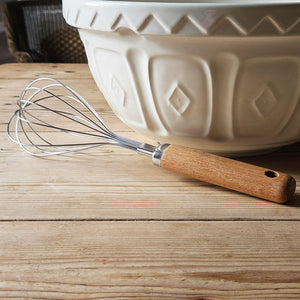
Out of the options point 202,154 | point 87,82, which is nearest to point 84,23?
point 202,154

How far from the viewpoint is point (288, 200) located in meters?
0.43

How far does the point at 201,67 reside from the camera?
400 millimetres

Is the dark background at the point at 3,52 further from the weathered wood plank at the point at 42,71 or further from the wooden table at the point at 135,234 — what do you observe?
the wooden table at the point at 135,234

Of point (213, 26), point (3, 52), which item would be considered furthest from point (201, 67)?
point (3, 52)

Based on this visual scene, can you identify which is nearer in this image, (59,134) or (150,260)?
(150,260)

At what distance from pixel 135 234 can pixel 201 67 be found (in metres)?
0.17

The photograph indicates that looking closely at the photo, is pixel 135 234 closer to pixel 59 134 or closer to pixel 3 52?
pixel 59 134

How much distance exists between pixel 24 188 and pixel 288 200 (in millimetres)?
278

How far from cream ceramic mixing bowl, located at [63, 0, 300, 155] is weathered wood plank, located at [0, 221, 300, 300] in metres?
0.11

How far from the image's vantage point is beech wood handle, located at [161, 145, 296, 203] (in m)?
0.41

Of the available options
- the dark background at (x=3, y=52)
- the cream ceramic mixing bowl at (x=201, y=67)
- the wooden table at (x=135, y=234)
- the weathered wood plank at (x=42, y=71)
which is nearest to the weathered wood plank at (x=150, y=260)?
the wooden table at (x=135, y=234)

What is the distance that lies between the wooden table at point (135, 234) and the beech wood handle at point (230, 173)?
1 cm

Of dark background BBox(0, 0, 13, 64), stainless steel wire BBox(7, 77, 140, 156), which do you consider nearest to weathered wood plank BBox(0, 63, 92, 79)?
stainless steel wire BBox(7, 77, 140, 156)

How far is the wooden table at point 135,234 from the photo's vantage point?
1.05 ft
